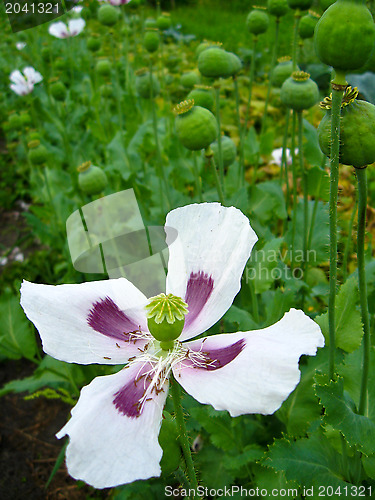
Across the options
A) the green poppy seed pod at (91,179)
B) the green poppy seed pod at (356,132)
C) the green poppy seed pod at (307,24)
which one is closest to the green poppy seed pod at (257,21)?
the green poppy seed pod at (307,24)

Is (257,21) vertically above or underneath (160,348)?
above

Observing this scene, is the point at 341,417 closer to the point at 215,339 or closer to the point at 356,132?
the point at 215,339

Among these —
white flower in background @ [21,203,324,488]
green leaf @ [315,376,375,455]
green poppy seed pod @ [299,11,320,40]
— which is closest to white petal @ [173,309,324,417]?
white flower in background @ [21,203,324,488]

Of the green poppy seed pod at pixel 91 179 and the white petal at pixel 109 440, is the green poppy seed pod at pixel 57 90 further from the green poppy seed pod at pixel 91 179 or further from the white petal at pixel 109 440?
the white petal at pixel 109 440

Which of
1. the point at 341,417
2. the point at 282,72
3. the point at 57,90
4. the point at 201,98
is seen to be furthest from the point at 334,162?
the point at 57,90

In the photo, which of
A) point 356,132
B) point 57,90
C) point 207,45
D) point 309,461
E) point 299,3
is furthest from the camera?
point 57,90
